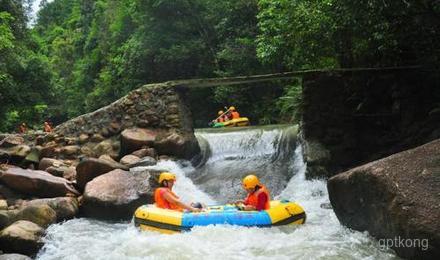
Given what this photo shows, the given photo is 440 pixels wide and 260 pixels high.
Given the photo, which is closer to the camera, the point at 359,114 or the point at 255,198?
the point at 255,198

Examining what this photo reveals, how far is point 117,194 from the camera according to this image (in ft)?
31.6

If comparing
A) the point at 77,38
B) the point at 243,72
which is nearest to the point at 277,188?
the point at 243,72

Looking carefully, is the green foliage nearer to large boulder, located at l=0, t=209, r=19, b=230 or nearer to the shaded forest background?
the shaded forest background

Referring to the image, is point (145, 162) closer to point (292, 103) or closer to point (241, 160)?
point (241, 160)

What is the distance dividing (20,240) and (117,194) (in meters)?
2.49

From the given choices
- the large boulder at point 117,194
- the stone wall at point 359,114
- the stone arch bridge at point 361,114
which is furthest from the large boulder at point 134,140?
the stone wall at point 359,114

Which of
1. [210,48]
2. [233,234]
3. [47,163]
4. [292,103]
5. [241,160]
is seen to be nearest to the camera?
[233,234]

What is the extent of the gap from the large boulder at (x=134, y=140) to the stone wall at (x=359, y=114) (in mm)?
4541

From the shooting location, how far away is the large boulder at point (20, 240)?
24.1 feet

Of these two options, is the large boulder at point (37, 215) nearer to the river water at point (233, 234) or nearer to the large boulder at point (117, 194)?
the river water at point (233, 234)

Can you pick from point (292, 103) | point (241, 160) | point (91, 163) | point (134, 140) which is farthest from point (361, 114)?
point (292, 103)

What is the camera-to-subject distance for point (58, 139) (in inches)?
558

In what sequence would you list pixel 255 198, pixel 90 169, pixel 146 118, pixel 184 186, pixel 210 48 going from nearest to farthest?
1. pixel 255 198
2. pixel 90 169
3. pixel 184 186
4. pixel 146 118
5. pixel 210 48

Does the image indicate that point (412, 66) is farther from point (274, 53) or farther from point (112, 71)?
point (112, 71)
